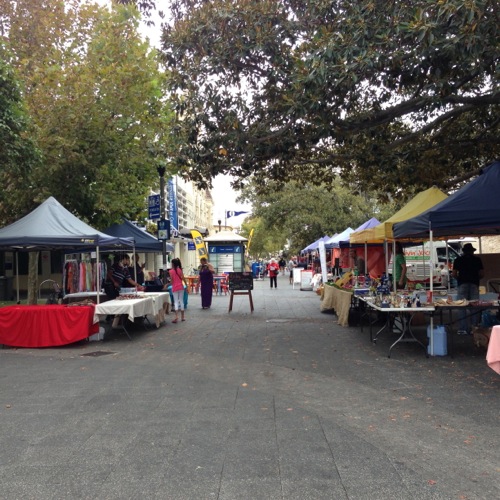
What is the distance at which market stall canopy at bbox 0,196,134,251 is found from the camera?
10.4 metres

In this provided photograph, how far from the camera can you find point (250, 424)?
17.4 ft

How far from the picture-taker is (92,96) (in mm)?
14133

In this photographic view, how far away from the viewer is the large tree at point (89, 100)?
14031 mm

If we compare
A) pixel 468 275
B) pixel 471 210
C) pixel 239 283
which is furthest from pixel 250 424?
pixel 239 283

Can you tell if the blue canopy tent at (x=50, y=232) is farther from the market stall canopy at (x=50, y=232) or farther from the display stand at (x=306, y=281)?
the display stand at (x=306, y=281)

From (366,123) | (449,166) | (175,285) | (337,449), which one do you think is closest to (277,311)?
(175,285)

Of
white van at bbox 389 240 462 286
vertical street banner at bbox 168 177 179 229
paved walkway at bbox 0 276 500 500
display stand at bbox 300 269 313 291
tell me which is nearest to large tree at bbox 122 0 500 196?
paved walkway at bbox 0 276 500 500

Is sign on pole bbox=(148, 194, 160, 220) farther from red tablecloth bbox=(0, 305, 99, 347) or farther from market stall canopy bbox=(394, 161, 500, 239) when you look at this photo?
market stall canopy bbox=(394, 161, 500, 239)

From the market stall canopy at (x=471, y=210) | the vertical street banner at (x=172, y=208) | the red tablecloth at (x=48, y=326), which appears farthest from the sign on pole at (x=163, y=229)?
the vertical street banner at (x=172, y=208)

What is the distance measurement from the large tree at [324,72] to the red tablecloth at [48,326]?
12.6 feet

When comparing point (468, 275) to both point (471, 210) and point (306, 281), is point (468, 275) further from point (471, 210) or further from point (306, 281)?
point (306, 281)

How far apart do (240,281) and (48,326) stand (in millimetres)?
Answer: 7133

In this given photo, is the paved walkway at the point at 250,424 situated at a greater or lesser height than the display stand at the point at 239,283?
lesser

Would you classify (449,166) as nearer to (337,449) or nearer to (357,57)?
(357,57)
